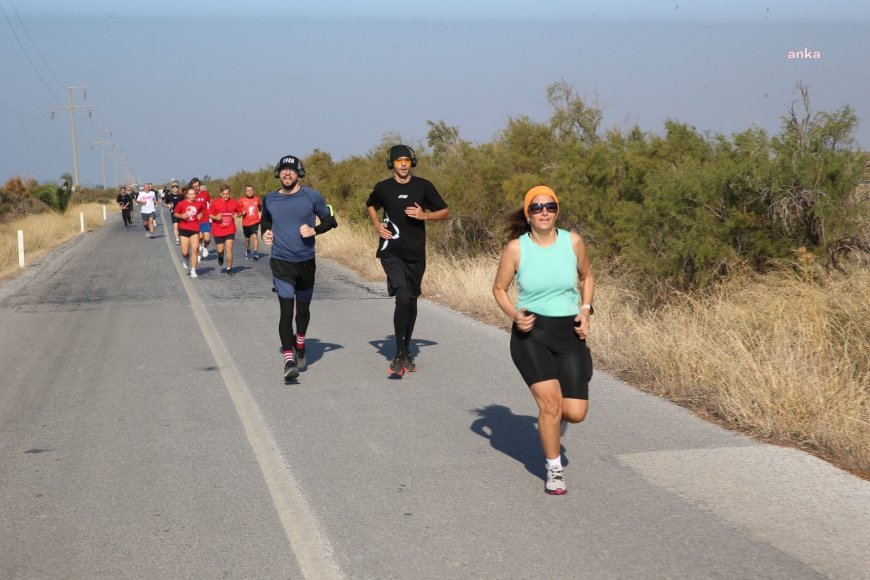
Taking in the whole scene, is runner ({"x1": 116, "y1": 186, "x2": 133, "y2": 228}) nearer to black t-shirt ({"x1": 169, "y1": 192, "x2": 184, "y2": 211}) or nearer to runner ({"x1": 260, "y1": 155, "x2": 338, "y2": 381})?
black t-shirt ({"x1": 169, "y1": 192, "x2": 184, "y2": 211})

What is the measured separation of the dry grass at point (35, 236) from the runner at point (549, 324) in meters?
18.0

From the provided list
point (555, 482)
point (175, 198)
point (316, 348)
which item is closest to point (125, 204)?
point (175, 198)

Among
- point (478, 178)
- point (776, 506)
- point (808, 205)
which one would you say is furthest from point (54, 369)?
point (478, 178)

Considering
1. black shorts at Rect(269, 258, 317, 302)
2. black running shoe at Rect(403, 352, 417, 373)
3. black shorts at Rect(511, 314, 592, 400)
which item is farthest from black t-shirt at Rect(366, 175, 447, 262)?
black shorts at Rect(511, 314, 592, 400)

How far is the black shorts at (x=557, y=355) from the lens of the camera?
5.47 metres

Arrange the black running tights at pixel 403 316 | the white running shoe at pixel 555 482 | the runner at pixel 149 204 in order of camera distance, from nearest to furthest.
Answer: the white running shoe at pixel 555 482, the black running tights at pixel 403 316, the runner at pixel 149 204

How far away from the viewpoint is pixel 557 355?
5.53 metres

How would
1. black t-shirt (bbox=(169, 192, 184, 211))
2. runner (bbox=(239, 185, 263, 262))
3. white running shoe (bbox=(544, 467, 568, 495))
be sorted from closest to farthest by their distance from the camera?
1. white running shoe (bbox=(544, 467, 568, 495))
2. black t-shirt (bbox=(169, 192, 184, 211))
3. runner (bbox=(239, 185, 263, 262))

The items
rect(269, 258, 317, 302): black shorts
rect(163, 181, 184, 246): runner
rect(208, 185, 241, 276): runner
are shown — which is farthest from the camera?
rect(163, 181, 184, 246): runner

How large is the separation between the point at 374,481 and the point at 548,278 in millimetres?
1544

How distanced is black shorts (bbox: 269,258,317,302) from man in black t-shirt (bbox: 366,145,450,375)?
0.74 metres

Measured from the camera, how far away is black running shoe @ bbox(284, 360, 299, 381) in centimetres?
869

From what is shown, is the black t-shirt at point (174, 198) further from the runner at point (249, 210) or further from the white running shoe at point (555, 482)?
the white running shoe at point (555, 482)

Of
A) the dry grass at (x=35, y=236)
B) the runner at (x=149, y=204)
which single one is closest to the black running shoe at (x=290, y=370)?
the dry grass at (x=35, y=236)
